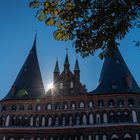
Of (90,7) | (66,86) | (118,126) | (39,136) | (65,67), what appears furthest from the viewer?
(65,67)

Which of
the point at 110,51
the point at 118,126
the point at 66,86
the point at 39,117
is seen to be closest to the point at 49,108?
A: the point at 39,117

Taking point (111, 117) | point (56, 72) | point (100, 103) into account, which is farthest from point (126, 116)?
point (56, 72)

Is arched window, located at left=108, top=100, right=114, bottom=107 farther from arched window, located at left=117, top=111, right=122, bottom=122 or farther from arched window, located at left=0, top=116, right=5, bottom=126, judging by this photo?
arched window, located at left=0, top=116, right=5, bottom=126

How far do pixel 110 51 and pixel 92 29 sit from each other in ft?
2.91

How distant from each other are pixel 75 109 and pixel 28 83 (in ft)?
29.8

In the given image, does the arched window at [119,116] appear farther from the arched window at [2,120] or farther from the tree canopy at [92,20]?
the tree canopy at [92,20]

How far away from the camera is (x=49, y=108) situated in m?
31.8

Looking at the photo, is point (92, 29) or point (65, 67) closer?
point (92, 29)

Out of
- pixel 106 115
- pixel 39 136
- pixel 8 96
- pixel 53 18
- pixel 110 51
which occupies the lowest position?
pixel 110 51

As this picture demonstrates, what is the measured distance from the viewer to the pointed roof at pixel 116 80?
103ft

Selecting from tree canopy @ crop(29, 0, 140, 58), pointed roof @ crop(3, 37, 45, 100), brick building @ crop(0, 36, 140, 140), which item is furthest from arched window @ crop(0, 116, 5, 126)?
tree canopy @ crop(29, 0, 140, 58)

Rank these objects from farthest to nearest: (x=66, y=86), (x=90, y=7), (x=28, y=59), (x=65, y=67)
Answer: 1. (x=28, y=59)
2. (x=65, y=67)
3. (x=66, y=86)
4. (x=90, y=7)

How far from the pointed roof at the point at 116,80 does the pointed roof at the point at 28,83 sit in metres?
9.13

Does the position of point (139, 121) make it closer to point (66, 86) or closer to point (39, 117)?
point (66, 86)
